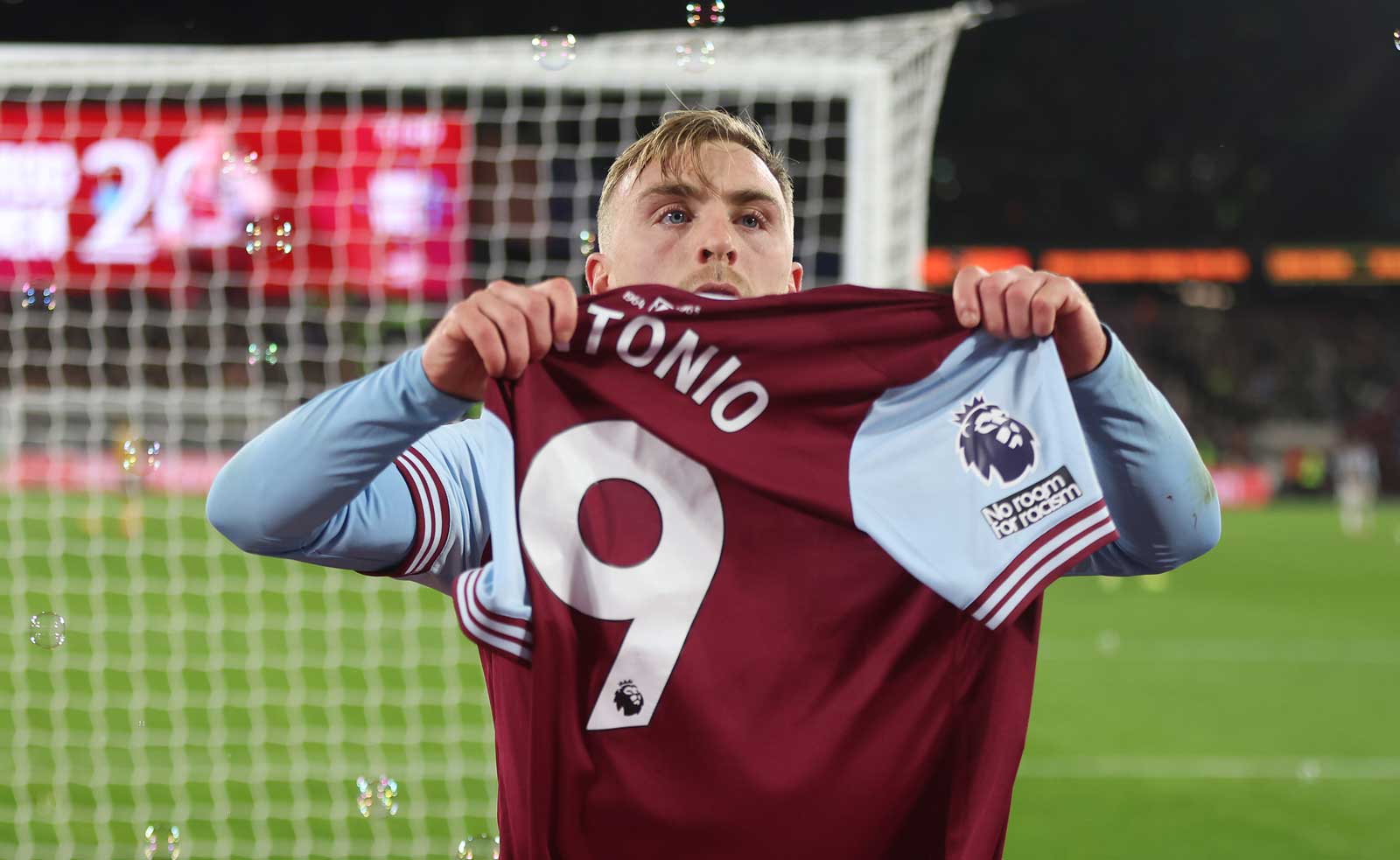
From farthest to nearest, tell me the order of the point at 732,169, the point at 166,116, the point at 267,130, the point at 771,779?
the point at 166,116 < the point at 267,130 < the point at 732,169 < the point at 771,779

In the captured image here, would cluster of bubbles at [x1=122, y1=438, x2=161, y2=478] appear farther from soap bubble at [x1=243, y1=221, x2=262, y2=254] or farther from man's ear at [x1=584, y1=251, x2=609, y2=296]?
man's ear at [x1=584, y1=251, x2=609, y2=296]

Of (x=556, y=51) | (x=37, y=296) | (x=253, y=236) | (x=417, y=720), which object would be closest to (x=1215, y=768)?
(x=417, y=720)

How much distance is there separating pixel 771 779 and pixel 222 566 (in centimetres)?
976

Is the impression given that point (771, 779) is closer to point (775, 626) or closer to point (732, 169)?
point (775, 626)

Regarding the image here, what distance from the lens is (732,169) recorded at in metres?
1.71

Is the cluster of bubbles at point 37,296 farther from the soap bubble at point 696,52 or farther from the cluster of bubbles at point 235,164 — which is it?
the soap bubble at point 696,52

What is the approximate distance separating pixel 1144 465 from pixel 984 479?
201 mm

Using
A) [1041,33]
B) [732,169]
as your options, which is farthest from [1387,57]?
[732,169]

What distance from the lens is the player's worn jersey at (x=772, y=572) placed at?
1.39m

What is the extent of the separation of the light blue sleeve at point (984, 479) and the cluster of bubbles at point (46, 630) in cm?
194

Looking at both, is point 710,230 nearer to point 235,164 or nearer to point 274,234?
point 274,234

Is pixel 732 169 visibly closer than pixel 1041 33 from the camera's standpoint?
Yes

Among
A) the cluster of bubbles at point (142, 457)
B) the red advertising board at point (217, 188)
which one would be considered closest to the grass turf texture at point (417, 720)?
the cluster of bubbles at point (142, 457)

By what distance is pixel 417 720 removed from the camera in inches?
231
